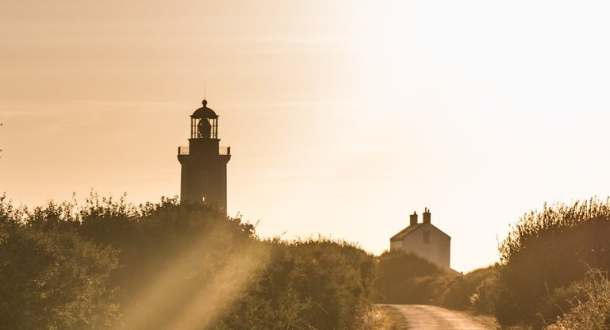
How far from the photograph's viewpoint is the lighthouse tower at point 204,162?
79938mm

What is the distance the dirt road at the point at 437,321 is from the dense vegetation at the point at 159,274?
4124mm

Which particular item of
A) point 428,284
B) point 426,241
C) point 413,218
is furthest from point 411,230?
point 428,284

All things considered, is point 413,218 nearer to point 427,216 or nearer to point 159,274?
point 427,216

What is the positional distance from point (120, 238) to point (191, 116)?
1880 inches

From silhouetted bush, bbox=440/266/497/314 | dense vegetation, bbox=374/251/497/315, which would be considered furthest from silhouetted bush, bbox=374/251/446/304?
silhouetted bush, bbox=440/266/497/314

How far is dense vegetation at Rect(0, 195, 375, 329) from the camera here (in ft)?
92.9

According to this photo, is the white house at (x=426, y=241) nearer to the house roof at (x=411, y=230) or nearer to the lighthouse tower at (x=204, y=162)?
the house roof at (x=411, y=230)

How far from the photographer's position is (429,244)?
120 m

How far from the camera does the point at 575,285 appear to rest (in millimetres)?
39688

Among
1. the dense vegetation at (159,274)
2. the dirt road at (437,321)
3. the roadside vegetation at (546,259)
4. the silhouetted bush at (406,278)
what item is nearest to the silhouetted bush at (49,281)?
the dense vegetation at (159,274)

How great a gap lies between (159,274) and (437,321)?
75.3 ft

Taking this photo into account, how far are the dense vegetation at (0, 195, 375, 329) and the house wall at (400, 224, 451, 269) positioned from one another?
70.9m

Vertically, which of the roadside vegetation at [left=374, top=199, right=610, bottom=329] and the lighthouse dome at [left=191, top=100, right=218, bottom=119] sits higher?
the lighthouse dome at [left=191, top=100, right=218, bottom=119]

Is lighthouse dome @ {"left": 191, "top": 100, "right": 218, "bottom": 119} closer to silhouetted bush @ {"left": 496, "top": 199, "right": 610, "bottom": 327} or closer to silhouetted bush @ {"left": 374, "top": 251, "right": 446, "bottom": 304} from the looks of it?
silhouetted bush @ {"left": 374, "top": 251, "right": 446, "bottom": 304}
